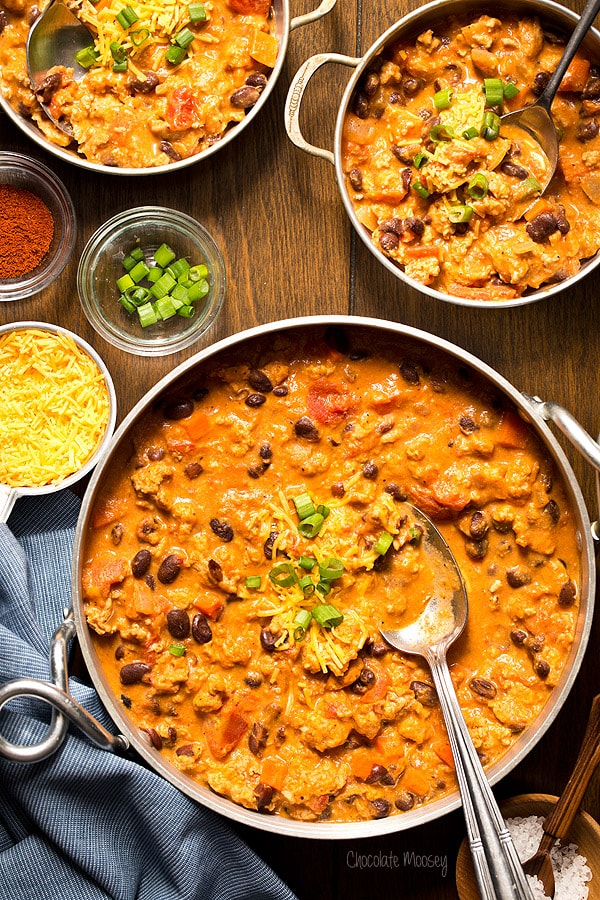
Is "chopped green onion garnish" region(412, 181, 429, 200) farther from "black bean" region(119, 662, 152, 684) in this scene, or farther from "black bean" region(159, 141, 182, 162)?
"black bean" region(119, 662, 152, 684)

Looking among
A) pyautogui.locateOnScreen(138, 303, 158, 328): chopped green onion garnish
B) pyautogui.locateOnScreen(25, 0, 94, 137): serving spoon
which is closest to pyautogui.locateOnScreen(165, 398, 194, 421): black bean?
pyautogui.locateOnScreen(138, 303, 158, 328): chopped green onion garnish

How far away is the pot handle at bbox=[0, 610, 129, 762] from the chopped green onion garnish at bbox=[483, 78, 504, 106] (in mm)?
2268

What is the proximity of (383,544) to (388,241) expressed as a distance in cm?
103

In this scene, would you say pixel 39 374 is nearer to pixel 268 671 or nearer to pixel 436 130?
pixel 268 671

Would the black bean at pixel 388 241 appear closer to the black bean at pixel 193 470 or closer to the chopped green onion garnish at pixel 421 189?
the chopped green onion garnish at pixel 421 189

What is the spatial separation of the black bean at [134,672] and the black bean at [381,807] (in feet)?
2.95

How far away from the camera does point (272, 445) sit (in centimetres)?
299

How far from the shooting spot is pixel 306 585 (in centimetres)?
288

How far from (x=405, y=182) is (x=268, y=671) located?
173 centimetres

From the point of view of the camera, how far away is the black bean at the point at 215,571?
2898mm

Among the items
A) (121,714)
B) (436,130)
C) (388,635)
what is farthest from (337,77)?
(121,714)

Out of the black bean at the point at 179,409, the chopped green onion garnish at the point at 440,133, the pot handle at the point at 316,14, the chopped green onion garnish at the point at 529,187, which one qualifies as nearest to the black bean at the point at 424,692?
the black bean at the point at 179,409

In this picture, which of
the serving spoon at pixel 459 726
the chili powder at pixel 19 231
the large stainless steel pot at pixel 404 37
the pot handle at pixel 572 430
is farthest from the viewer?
the chili powder at pixel 19 231

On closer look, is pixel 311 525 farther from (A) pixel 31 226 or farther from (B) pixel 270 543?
(A) pixel 31 226
